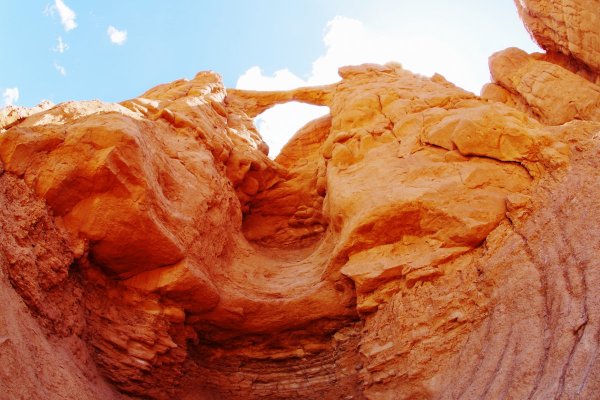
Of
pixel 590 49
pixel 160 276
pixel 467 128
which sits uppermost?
pixel 590 49

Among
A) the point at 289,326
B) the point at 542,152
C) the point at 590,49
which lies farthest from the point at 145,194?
the point at 590,49

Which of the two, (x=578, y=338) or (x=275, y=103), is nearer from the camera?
(x=578, y=338)

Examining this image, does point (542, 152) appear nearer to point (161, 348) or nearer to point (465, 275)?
point (465, 275)

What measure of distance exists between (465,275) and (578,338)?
2.37 metres

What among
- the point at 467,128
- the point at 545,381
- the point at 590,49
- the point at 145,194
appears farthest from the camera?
the point at 590,49

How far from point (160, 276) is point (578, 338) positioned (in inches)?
240

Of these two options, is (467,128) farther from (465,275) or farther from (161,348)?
(161,348)

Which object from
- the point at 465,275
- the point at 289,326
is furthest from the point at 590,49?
the point at 289,326

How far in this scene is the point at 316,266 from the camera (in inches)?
408

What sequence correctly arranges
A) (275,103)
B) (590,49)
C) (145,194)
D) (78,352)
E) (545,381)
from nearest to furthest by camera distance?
(545,381) → (78,352) → (145,194) → (590,49) → (275,103)

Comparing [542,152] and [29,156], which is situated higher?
[29,156]

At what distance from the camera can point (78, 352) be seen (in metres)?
6.95

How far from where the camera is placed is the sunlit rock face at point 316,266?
6227mm

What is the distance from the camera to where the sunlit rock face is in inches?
245
